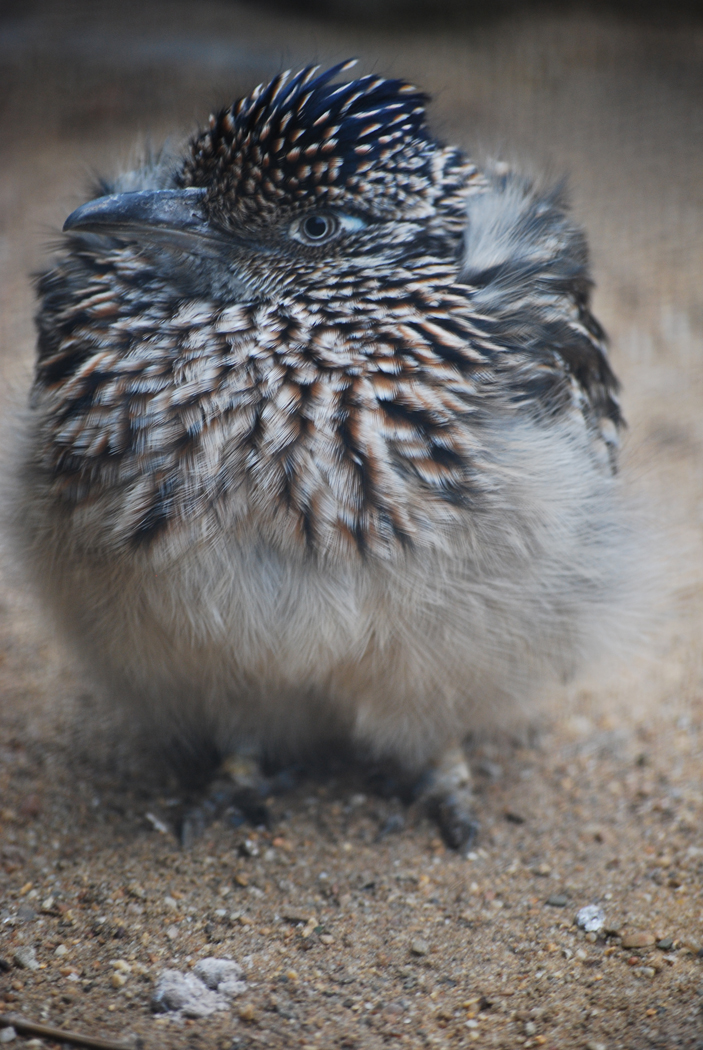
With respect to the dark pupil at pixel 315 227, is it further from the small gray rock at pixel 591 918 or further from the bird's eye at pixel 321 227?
the small gray rock at pixel 591 918

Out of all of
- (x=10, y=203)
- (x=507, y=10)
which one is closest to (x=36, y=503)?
(x=10, y=203)

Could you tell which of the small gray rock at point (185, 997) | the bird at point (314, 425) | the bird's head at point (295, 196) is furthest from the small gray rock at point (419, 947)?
the bird's head at point (295, 196)

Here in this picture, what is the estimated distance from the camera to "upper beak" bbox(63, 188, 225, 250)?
8.13ft

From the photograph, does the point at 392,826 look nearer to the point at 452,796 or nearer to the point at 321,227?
the point at 452,796

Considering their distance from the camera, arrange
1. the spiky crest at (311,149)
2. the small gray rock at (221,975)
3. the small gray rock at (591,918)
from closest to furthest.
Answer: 1. the small gray rock at (221,975)
2. the spiky crest at (311,149)
3. the small gray rock at (591,918)

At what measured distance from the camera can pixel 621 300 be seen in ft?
17.7

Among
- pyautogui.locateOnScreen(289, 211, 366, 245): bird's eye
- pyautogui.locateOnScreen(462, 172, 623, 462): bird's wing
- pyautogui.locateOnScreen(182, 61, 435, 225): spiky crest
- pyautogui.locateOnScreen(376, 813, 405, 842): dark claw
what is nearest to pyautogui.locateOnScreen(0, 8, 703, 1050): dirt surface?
pyautogui.locateOnScreen(376, 813, 405, 842): dark claw

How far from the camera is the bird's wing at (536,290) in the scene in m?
2.60

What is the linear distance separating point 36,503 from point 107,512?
338 mm

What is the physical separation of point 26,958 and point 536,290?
2208mm

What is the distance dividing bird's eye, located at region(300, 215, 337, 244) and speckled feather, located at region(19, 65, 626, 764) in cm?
→ 3

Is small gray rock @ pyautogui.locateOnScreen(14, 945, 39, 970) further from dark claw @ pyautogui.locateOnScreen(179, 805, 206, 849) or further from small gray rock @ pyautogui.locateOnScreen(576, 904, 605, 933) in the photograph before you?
small gray rock @ pyautogui.locateOnScreen(576, 904, 605, 933)

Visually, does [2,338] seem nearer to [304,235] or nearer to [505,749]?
[304,235]

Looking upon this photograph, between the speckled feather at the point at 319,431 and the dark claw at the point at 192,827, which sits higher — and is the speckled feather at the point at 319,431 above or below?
above
